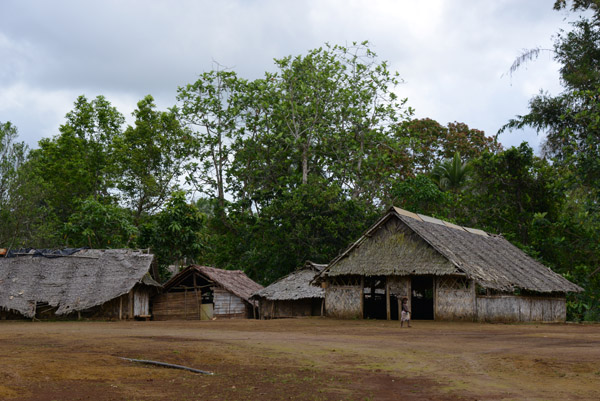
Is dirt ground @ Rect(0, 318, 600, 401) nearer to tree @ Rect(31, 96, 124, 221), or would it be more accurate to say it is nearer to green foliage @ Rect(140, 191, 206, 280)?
green foliage @ Rect(140, 191, 206, 280)

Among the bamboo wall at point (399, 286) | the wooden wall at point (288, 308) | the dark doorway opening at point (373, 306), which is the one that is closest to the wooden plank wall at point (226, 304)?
the wooden wall at point (288, 308)

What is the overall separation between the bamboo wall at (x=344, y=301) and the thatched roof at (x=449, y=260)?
0.86 m

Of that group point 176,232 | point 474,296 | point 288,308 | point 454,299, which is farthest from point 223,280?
point 474,296

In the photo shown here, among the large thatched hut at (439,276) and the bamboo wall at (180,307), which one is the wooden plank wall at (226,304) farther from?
the large thatched hut at (439,276)

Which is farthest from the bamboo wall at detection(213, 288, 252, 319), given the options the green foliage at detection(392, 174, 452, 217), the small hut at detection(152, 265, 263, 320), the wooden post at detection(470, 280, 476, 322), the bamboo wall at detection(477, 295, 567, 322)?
the bamboo wall at detection(477, 295, 567, 322)

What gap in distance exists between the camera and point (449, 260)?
22.5 metres

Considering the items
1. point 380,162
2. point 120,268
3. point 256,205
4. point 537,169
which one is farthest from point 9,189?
point 537,169

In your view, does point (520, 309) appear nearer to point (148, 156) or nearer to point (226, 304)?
point (226, 304)

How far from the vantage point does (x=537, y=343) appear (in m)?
14.7

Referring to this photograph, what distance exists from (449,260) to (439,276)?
1.17 metres

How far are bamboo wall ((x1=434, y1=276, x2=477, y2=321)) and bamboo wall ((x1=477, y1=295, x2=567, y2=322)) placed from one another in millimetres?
361

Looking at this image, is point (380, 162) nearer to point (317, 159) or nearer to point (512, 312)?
point (317, 159)

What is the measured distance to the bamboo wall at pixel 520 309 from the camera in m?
22.8

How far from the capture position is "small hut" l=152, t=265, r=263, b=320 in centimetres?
3141
